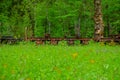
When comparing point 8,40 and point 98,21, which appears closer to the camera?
point 98,21

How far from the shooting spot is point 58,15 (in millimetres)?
47500

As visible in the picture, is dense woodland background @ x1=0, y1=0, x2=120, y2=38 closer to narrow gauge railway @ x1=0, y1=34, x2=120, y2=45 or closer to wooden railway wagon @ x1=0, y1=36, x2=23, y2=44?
wooden railway wagon @ x1=0, y1=36, x2=23, y2=44

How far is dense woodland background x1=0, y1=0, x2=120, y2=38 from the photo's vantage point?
36.6m

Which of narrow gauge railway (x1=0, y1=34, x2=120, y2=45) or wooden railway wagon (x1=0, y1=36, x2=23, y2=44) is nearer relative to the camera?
narrow gauge railway (x1=0, y1=34, x2=120, y2=45)

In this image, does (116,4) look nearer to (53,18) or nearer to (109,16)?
(109,16)

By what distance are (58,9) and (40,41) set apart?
2045cm

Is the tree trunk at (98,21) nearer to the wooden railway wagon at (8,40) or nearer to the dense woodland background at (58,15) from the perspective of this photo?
the dense woodland background at (58,15)

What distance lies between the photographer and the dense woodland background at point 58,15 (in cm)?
3658

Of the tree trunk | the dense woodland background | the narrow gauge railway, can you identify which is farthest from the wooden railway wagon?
the tree trunk

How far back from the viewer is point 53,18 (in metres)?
47.8

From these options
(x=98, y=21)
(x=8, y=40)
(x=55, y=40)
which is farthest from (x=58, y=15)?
(x=55, y=40)

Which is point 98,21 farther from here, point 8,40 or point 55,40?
point 8,40

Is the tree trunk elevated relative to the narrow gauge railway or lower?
elevated

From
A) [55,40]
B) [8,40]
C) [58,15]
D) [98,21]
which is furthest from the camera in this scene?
[58,15]
